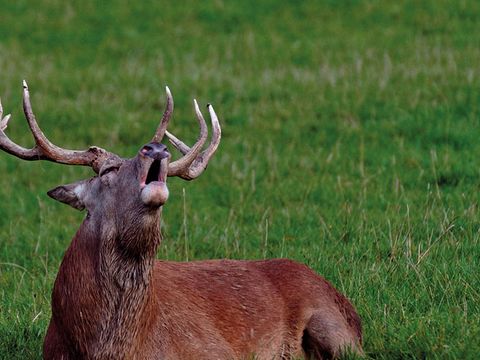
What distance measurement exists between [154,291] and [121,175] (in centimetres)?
80

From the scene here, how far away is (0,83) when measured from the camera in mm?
14531

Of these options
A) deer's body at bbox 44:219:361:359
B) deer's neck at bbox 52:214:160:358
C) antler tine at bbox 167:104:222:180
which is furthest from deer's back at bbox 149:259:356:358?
antler tine at bbox 167:104:222:180

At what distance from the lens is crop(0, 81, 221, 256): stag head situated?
5465mm

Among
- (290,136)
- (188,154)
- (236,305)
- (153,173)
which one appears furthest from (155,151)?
(290,136)

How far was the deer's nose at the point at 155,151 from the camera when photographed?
5.44 metres

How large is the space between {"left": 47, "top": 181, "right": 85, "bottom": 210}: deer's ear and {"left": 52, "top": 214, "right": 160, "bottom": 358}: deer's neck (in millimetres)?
187

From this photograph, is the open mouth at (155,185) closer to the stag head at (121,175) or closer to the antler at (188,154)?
the stag head at (121,175)

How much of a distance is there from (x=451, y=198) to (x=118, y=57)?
844cm

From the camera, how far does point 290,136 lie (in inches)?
472

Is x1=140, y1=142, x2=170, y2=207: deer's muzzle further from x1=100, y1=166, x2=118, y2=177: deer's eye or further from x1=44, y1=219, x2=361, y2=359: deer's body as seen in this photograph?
x1=44, y1=219, x2=361, y2=359: deer's body

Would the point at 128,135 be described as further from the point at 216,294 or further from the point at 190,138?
the point at 216,294

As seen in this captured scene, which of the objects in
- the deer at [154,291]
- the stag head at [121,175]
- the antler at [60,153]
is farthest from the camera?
the antler at [60,153]

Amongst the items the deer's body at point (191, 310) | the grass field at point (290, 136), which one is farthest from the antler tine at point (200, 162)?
the grass field at point (290, 136)

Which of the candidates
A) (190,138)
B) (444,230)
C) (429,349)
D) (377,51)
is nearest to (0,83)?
(190,138)
